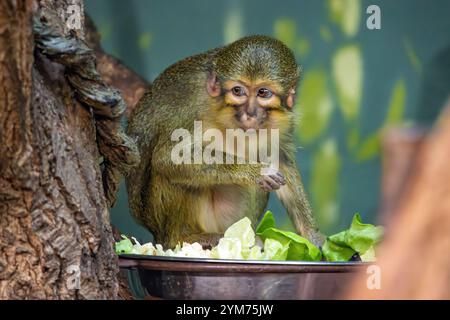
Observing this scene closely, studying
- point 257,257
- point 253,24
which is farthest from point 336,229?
point 257,257

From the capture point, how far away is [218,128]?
12.0 ft

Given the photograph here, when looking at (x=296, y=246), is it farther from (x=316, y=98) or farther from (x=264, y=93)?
(x=316, y=98)

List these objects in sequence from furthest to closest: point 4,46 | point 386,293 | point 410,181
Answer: point 4,46
point 386,293
point 410,181

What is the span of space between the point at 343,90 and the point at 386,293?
3.68 metres

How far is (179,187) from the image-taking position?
3.76 m

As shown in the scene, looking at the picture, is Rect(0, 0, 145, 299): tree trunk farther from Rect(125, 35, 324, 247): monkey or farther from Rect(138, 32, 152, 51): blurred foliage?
Rect(138, 32, 152, 51): blurred foliage

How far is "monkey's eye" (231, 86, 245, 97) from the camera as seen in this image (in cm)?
349

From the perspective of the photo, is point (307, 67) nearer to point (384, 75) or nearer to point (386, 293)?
point (384, 75)

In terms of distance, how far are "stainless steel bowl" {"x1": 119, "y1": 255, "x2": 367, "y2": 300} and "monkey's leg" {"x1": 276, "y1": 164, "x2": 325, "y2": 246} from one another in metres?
1.45

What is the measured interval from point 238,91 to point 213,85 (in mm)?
188

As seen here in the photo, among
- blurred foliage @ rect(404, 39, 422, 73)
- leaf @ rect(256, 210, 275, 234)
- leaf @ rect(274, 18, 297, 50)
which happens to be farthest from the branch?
blurred foliage @ rect(404, 39, 422, 73)

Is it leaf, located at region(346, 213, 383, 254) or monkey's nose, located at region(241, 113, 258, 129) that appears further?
monkey's nose, located at region(241, 113, 258, 129)

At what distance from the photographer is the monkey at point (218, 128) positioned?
3.50 metres

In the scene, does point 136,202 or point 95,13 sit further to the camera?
point 95,13
